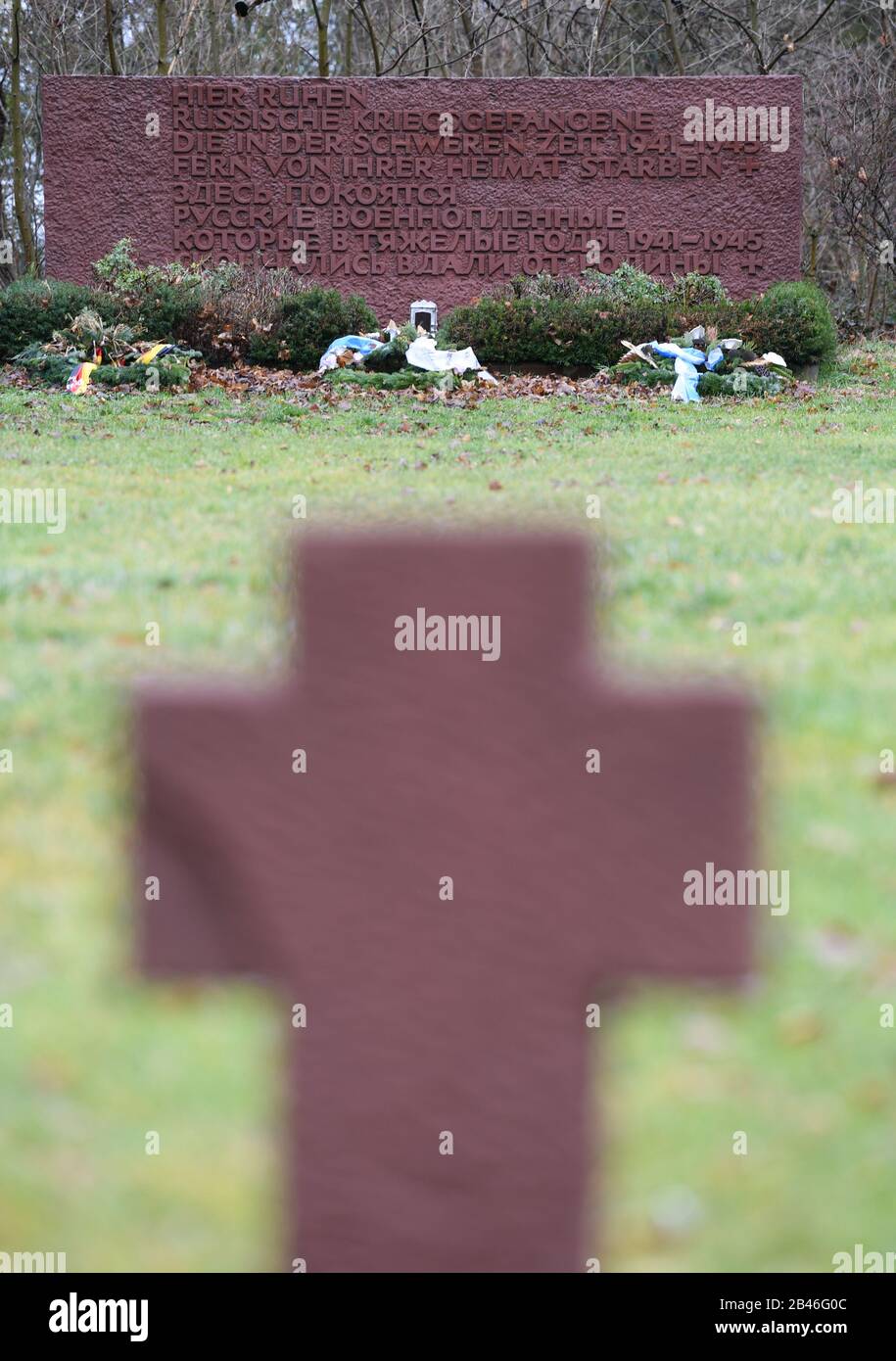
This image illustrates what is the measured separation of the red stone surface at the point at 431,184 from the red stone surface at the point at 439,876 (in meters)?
19.7

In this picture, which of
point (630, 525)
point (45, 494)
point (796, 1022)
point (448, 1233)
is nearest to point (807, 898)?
point (796, 1022)

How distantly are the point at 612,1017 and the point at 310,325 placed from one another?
52.5 ft

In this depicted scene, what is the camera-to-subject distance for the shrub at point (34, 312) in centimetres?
1684

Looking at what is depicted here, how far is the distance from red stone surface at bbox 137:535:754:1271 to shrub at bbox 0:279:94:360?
53.9ft

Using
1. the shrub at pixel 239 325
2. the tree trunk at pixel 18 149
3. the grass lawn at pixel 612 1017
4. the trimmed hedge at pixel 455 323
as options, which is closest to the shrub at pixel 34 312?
the trimmed hedge at pixel 455 323

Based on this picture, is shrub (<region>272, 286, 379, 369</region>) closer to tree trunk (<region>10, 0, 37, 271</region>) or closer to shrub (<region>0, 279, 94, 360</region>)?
shrub (<region>0, 279, 94, 360</region>)

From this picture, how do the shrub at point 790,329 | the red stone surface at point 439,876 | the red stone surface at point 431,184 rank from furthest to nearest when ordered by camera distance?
the red stone surface at point 431,184
the shrub at point 790,329
the red stone surface at point 439,876

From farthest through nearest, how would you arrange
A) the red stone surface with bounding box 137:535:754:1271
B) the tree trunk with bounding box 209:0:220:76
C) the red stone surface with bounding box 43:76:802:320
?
the tree trunk with bounding box 209:0:220:76 → the red stone surface with bounding box 43:76:802:320 → the red stone surface with bounding box 137:535:754:1271

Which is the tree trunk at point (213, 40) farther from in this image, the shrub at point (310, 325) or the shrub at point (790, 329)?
the shrub at point (790, 329)

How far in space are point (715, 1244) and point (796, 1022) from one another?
749mm

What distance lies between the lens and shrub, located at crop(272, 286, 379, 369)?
1694 cm

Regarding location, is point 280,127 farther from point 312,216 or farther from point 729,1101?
point 729,1101

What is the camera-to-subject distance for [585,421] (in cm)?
1311

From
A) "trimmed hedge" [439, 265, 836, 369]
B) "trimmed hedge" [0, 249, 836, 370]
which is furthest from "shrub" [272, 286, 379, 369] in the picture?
"trimmed hedge" [439, 265, 836, 369]
